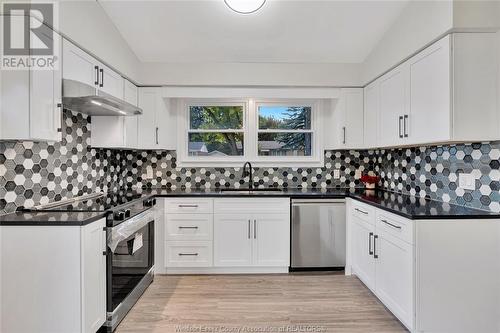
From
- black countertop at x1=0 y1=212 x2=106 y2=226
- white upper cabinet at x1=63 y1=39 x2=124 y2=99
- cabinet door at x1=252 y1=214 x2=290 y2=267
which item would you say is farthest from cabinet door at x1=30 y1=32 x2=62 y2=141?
cabinet door at x1=252 y1=214 x2=290 y2=267

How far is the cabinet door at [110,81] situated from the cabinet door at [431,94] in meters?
2.73

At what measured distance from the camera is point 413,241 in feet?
6.86

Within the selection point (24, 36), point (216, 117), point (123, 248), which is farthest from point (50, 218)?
point (216, 117)

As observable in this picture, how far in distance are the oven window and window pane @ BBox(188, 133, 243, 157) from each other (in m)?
1.30

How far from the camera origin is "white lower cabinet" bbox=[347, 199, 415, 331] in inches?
84.9

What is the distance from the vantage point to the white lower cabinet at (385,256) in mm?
2156

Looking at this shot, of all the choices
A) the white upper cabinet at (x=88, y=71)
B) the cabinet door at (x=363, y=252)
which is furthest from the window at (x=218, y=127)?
the cabinet door at (x=363, y=252)

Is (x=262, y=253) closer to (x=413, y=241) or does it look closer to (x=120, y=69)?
(x=413, y=241)

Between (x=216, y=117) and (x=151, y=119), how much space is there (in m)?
0.86

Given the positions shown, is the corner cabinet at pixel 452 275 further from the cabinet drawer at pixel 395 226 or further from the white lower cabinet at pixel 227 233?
the white lower cabinet at pixel 227 233

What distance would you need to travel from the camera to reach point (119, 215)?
7.47ft

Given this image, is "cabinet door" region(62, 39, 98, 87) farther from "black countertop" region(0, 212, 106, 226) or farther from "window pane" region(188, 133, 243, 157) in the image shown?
"window pane" region(188, 133, 243, 157)

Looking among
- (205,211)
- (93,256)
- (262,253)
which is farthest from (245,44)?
(93,256)

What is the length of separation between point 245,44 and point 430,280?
2.79 meters
